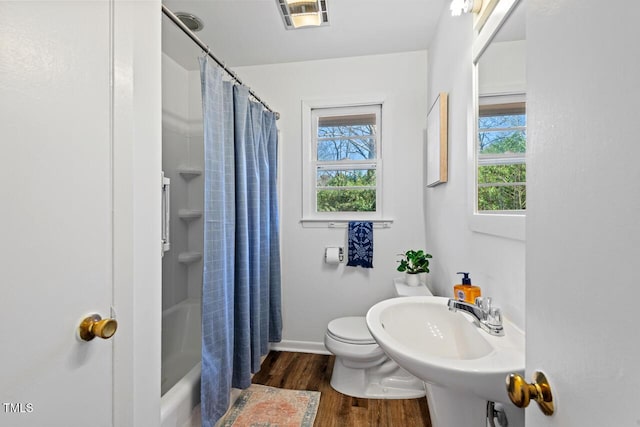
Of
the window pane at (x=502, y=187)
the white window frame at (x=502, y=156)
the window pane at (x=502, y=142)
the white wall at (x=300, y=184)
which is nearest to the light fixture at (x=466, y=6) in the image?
the white window frame at (x=502, y=156)

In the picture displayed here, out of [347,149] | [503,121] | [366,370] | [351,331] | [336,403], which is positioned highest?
[347,149]

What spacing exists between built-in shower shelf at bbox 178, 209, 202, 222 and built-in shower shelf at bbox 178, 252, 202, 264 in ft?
0.92

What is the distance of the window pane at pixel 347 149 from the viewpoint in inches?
94.6

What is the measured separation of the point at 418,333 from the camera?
116 centimetres

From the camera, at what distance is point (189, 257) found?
2.26 meters

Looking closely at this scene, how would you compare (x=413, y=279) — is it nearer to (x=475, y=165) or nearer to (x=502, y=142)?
(x=475, y=165)

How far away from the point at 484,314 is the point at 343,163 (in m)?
1.70

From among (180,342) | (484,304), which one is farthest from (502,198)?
(180,342)

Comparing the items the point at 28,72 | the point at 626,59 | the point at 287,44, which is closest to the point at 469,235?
the point at 626,59

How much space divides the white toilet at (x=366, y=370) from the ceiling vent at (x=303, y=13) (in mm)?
1831

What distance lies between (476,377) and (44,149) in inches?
42.5

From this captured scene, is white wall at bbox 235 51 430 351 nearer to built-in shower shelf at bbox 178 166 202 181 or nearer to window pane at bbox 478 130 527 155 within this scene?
built-in shower shelf at bbox 178 166 202 181

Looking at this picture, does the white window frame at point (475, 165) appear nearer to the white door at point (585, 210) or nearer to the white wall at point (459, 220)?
the white wall at point (459, 220)

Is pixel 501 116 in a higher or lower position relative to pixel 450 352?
higher
